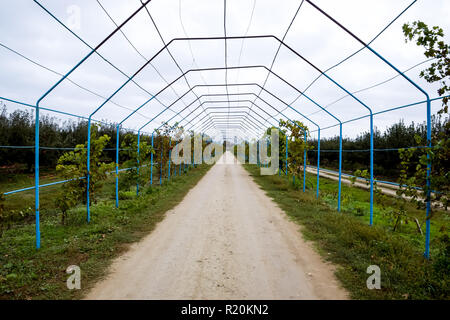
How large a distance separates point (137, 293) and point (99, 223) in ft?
11.0

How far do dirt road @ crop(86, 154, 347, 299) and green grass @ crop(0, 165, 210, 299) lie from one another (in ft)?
0.98

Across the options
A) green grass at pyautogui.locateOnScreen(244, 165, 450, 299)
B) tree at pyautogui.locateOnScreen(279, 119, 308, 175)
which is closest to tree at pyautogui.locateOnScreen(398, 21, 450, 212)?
green grass at pyautogui.locateOnScreen(244, 165, 450, 299)

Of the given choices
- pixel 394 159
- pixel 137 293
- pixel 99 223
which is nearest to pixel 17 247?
pixel 99 223

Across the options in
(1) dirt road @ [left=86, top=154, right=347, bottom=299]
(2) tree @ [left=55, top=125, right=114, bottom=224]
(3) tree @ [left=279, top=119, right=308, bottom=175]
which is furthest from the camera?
(3) tree @ [left=279, top=119, right=308, bottom=175]

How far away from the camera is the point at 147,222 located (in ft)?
20.8

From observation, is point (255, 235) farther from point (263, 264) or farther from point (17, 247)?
point (17, 247)

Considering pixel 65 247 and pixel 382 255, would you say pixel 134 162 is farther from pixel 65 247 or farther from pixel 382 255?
pixel 382 255

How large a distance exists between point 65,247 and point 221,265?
2.65 metres

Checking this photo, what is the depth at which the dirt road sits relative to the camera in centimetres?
318

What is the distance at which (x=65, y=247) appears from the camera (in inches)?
175

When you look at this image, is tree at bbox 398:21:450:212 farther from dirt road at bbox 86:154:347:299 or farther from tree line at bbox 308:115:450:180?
tree line at bbox 308:115:450:180

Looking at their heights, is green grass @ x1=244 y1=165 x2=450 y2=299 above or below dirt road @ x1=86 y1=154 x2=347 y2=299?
above

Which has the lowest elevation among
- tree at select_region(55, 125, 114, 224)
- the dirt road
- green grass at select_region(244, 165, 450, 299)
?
the dirt road
